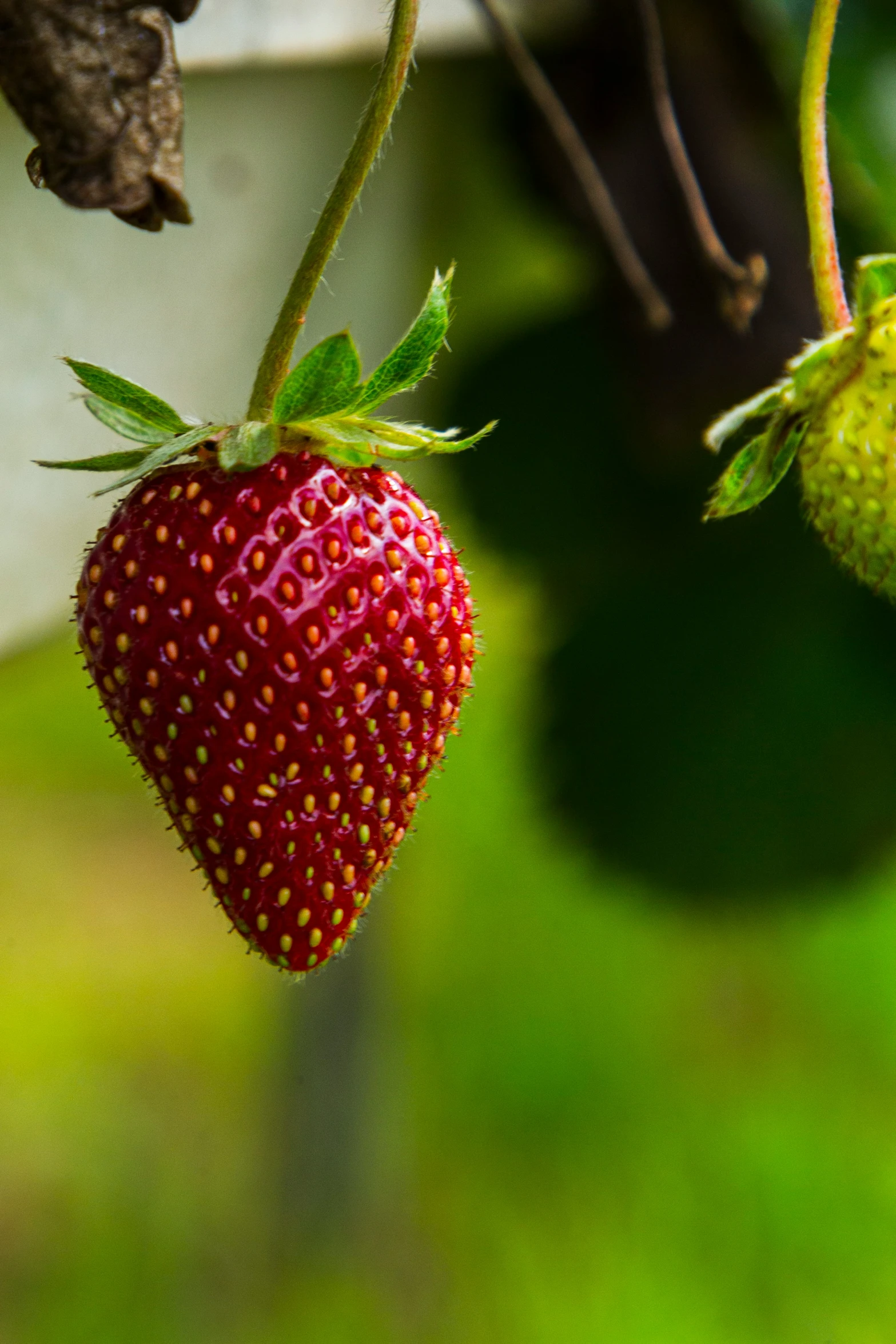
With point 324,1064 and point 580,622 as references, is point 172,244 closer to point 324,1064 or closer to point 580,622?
point 580,622

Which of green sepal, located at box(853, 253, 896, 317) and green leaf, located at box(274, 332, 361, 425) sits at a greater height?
green leaf, located at box(274, 332, 361, 425)

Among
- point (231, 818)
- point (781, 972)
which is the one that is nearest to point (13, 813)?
point (781, 972)

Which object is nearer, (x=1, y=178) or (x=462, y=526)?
(x=1, y=178)

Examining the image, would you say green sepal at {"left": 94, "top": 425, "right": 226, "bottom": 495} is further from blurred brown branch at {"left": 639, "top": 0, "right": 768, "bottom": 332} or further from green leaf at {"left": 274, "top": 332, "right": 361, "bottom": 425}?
blurred brown branch at {"left": 639, "top": 0, "right": 768, "bottom": 332}

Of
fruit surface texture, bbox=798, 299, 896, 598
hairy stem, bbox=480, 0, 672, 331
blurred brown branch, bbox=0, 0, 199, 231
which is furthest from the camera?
hairy stem, bbox=480, 0, 672, 331

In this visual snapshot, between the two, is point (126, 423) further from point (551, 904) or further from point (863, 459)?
point (551, 904)

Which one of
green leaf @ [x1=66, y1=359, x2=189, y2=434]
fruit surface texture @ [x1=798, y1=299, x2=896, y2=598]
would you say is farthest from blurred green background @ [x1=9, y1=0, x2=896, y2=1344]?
fruit surface texture @ [x1=798, y1=299, x2=896, y2=598]
